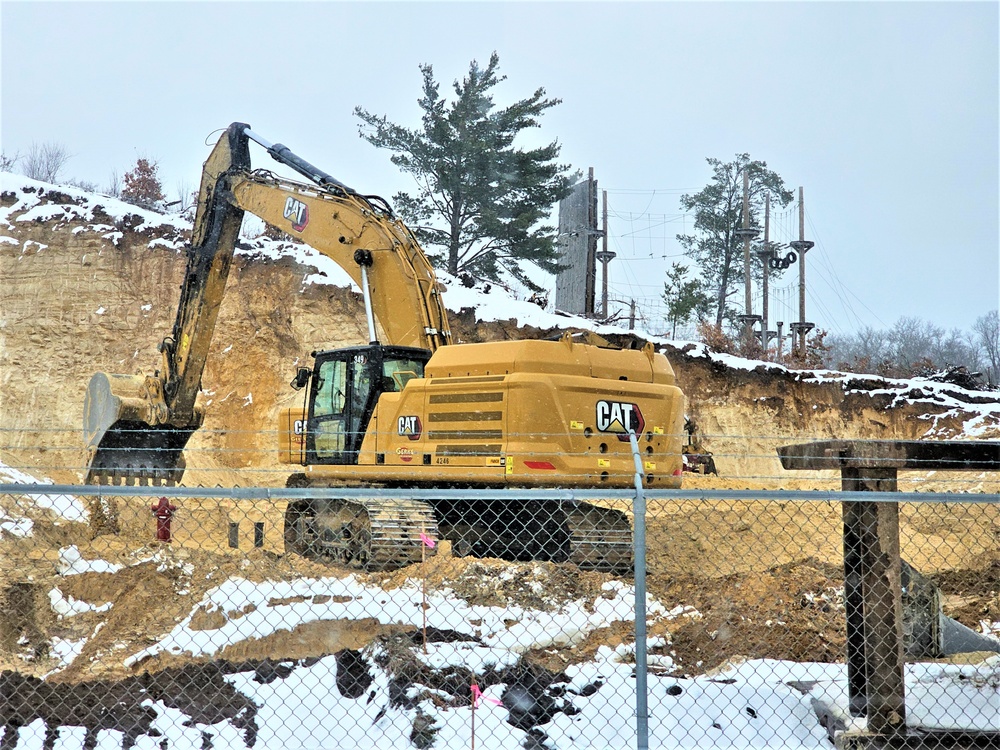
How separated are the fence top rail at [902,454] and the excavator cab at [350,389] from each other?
5901mm

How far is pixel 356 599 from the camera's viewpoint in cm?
846

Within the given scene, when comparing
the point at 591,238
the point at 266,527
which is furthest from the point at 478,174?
the point at 266,527

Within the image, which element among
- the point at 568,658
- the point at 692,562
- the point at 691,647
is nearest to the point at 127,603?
the point at 568,658

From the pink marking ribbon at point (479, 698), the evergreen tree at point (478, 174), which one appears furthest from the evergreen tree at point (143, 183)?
the pink marking ribbon at point (479, 698)

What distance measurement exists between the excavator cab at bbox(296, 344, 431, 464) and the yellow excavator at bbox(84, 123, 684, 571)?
0.02 metres

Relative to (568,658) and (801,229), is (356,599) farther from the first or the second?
(801,229)

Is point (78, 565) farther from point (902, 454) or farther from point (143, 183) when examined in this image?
point (143, 183)

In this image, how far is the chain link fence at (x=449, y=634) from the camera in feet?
19.6

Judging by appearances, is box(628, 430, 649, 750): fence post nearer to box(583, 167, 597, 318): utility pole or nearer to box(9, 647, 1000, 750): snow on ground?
box(9, 647, 1000, 750): snow on ground

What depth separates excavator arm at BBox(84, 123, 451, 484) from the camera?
39.9 ft

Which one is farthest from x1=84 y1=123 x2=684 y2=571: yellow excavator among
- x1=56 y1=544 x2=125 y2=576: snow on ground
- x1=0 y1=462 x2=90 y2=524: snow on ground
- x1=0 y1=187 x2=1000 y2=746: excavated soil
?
x1=56 y1=544 x2=125 y2=576: snow on ground

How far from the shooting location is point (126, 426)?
514 inches

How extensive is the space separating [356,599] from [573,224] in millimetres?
20283

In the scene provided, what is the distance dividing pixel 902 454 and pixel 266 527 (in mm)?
12301
